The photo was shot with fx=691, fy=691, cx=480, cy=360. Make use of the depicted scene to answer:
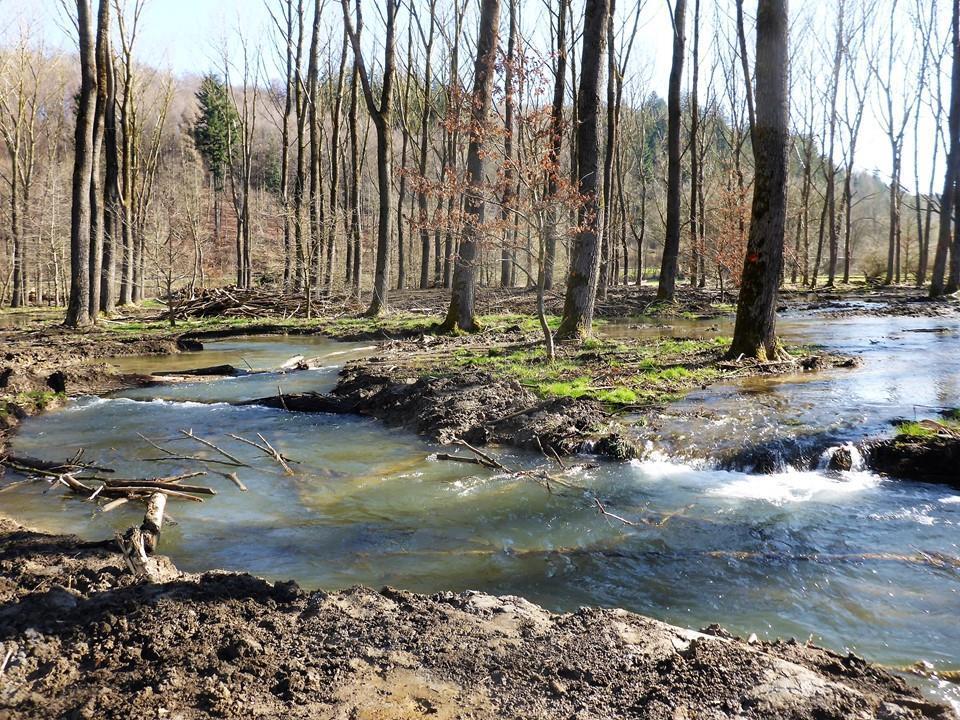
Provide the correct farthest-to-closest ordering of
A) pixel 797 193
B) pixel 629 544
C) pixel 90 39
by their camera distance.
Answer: pixel 797 193 < pixel 90 39 < pixel 629 544

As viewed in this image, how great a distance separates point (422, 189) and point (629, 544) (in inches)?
316

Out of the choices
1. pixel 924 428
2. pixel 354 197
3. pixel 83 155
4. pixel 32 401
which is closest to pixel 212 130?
pixel 354 197

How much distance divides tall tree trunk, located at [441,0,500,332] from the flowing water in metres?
5.08

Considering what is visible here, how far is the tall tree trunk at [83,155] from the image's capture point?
17794 mm

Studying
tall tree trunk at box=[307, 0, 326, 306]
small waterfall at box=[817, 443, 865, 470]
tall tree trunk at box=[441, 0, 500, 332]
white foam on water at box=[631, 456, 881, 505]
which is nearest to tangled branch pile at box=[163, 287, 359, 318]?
tall tree trunk at box=[307, 0, 326, 306]

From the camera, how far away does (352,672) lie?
3105mm

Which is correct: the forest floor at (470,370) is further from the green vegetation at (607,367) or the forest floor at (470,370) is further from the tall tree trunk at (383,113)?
the tall tree trunk at (383,113)

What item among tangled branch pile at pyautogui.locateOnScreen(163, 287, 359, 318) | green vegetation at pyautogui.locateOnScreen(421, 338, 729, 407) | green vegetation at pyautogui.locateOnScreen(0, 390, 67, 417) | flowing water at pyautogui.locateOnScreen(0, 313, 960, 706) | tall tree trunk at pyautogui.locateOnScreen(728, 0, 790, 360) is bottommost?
flowing water at pyautogui.locateOnScreen(0, 313, 960, 706)

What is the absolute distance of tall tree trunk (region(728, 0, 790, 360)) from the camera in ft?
34.3

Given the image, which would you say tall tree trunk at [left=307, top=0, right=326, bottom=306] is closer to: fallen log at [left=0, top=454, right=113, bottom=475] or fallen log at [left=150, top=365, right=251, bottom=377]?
fallen log at [left=150, top=365, right=251, bottom=377]

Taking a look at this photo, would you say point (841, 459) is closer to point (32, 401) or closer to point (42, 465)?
point (42, 465)

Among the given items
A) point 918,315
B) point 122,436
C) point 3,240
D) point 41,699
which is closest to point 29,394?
point 122,436

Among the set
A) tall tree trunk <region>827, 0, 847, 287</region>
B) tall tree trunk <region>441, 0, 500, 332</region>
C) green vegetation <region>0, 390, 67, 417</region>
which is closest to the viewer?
green vegetation <region>0, 390, 67, 417</region>

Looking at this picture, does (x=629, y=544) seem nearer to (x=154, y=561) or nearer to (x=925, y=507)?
(x=925, y=507)
